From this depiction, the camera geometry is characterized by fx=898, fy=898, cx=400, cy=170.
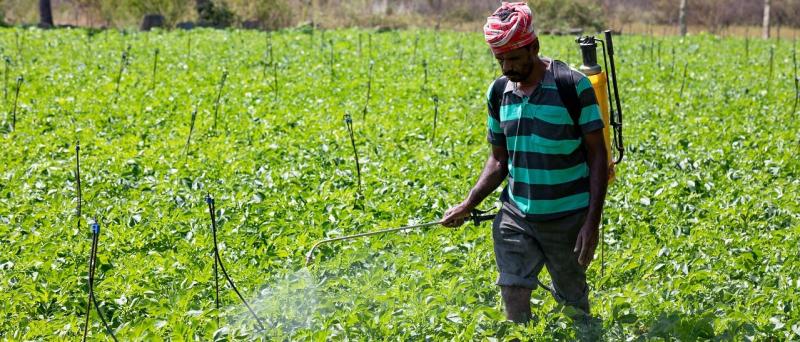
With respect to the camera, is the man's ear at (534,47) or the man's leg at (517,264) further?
the man's leg at (517,264)

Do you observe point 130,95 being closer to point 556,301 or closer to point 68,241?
point 68,241

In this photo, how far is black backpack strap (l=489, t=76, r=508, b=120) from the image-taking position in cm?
372

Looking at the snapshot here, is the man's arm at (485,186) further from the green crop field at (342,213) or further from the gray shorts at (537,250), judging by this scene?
the green crop field at (342,213)

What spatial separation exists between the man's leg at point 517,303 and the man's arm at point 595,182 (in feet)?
1.27

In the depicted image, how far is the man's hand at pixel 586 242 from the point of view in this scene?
3.50m

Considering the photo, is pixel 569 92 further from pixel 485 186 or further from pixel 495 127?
pixel 485 186

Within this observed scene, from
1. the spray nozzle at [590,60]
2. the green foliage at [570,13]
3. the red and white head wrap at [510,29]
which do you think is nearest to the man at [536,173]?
the red and white head wrap at [510,29]

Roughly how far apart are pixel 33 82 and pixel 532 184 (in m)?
9.37

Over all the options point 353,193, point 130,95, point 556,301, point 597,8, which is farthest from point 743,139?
point 597,8

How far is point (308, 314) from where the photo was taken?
4113 mm

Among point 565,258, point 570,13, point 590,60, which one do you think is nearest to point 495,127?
point 590,60

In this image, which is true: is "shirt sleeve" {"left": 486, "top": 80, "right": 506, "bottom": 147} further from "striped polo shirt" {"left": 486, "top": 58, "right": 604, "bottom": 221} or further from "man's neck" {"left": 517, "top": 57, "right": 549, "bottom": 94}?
"man's neck" {"left": 517, "top": 57, "right": 549, "bottom": 94}

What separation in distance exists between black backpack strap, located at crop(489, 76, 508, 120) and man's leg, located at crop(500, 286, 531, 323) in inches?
29.1

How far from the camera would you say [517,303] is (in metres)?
3.81
